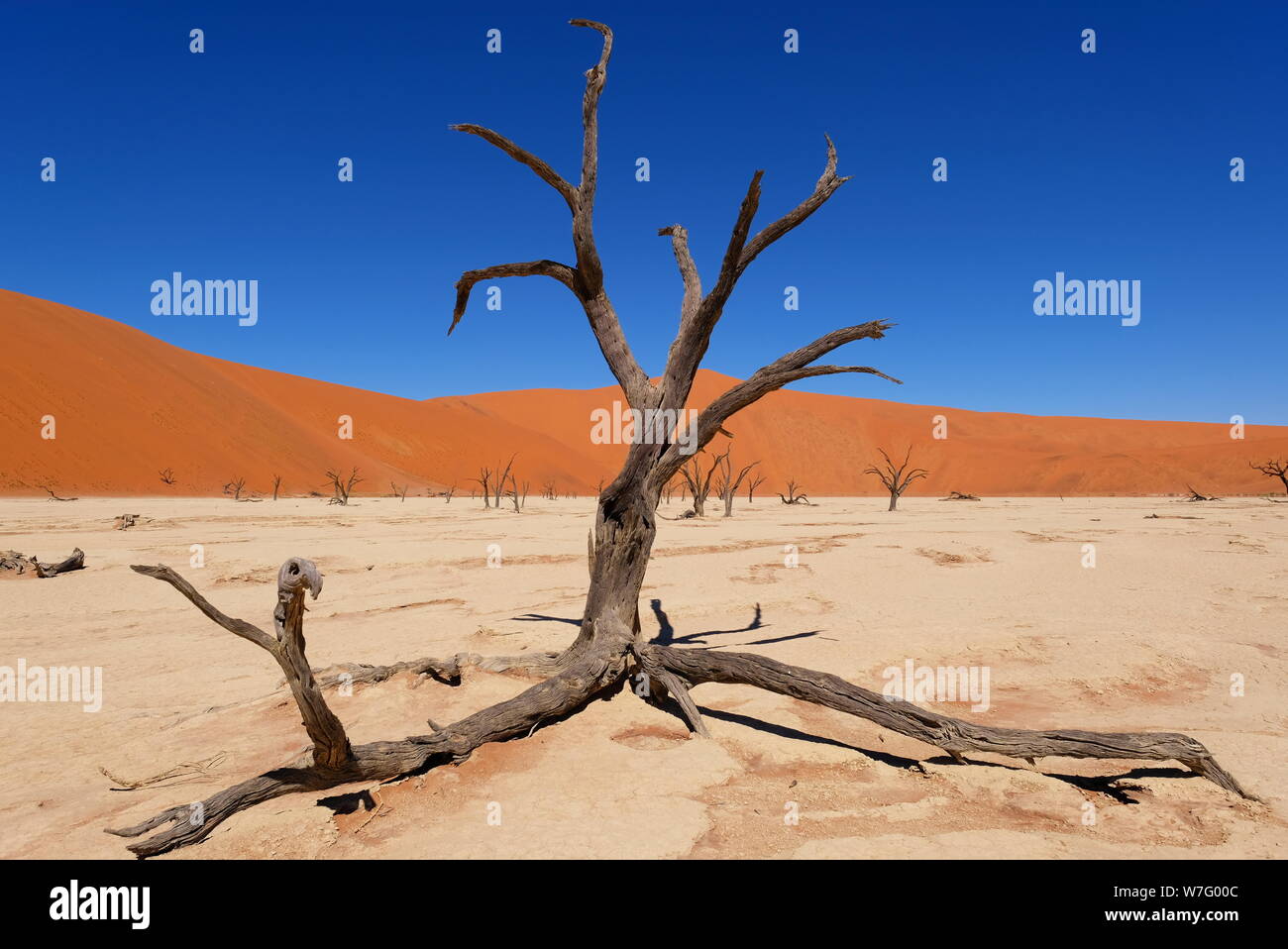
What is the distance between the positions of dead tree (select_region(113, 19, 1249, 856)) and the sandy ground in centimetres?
17

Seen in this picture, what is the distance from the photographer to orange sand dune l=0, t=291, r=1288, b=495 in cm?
4444

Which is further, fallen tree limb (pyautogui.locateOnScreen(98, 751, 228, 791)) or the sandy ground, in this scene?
fallen tree limb (pyautogui.locateOnScreen(98, 751, 228, 791))

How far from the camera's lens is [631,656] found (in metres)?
4.79

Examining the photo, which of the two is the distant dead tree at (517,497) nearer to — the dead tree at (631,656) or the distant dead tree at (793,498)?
the distant dead tree at (793,498)

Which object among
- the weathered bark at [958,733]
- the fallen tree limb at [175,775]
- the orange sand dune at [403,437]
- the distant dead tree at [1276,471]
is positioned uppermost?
the orange sand dune at [403,437]

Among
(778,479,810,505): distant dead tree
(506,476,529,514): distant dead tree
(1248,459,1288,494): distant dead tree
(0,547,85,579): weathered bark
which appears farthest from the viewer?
(778,479,810,505): distant dead tree

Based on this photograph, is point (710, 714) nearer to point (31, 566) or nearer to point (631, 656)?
point (631, 656)

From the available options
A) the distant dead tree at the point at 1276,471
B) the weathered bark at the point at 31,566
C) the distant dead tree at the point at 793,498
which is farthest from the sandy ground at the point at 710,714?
the distant dead tree at the point at 1276,471

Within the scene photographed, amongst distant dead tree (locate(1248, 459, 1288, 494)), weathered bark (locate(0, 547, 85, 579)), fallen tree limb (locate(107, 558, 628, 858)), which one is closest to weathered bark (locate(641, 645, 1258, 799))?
fallen tree limb (locate(107, 558, 628, 858))

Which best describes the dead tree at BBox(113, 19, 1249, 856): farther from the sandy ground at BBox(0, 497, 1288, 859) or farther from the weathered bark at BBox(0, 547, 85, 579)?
the weathered bark at BBox(0, 547, 85, 579)

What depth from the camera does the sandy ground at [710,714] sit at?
2.87m

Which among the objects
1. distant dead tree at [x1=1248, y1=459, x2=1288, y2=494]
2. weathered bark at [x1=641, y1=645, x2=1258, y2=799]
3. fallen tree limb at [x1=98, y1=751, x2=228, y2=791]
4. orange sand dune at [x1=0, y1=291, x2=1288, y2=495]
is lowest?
fallen tree limb at [x1=98, y1=751, x2=228, y2=791]

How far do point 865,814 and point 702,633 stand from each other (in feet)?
12.2

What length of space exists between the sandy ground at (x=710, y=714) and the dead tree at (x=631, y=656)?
17cm
